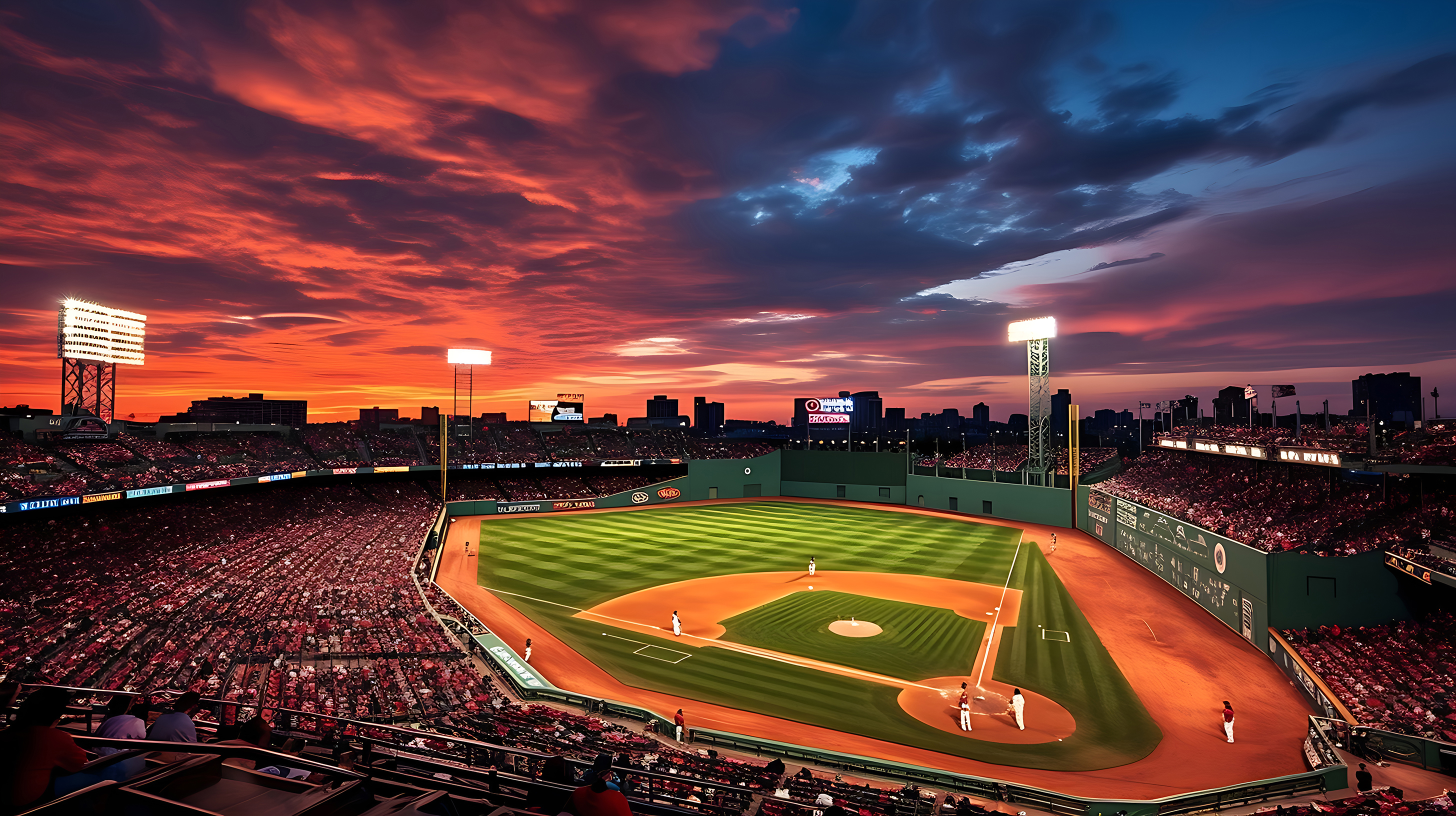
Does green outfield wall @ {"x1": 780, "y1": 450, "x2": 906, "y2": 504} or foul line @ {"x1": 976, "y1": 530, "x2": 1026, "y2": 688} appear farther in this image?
green outfield wall @ {"x1": 780, "y1": 450, "x2": 906, "y2": 504}

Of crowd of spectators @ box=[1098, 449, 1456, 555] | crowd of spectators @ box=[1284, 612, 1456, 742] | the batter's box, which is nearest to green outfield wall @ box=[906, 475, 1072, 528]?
crowd of spectators @ box=[1098, 449, 1456, 555]

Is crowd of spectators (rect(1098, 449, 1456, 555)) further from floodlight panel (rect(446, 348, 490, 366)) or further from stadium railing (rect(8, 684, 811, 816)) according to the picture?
floodlight panel (rect(446, 348, 490, 366))

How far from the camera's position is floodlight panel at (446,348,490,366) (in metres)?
59.2

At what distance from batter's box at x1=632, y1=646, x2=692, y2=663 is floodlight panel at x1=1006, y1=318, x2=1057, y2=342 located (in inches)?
1578

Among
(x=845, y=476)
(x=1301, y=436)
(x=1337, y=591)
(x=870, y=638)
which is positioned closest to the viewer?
(x=1337, y=591)

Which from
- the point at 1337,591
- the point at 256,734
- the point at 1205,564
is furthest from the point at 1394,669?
the point at 256,734

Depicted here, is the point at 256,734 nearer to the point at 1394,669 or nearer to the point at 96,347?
the point at 1394,669

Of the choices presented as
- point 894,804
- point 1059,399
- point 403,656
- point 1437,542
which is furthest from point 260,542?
point 1059,399

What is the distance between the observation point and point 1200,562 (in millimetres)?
28594

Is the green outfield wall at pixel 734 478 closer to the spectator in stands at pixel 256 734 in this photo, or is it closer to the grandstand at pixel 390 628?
the grandstand at pixel 390 628

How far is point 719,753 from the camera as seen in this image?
52.5ft

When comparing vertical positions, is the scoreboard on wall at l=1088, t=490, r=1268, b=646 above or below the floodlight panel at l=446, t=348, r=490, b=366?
below

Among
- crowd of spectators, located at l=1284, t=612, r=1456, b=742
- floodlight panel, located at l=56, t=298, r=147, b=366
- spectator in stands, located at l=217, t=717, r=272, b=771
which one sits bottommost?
crowd of spectators, located at l=1284, t=612, r=1456, b=742

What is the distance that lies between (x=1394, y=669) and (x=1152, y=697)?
6.29 meters
